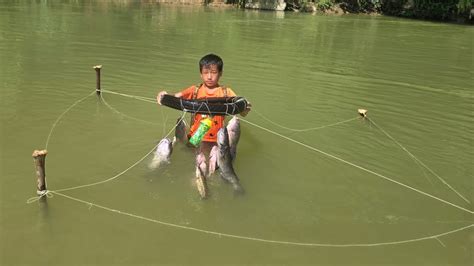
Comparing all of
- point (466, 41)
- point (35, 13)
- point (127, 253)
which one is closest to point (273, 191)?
point (127, 253)

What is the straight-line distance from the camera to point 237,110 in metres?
5.18

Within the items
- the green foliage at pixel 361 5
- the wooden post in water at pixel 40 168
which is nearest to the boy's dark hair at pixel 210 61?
the wooden post in water at pixel 40 168

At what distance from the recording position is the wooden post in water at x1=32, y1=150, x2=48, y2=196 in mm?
4082

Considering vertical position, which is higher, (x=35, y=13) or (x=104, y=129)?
(x=35, y=13)

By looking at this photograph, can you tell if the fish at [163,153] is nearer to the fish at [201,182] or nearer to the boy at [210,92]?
the boy at [210,92]

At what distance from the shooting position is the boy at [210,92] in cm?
538

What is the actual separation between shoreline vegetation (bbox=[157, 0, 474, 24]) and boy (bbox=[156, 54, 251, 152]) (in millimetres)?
28430

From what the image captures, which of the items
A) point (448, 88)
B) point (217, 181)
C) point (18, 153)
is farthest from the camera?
point (448, 88)

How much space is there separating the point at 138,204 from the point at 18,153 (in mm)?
1941

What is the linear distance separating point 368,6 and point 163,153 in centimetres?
3247

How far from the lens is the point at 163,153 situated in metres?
5.48

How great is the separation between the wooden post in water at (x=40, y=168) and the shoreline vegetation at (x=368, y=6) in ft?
98.6

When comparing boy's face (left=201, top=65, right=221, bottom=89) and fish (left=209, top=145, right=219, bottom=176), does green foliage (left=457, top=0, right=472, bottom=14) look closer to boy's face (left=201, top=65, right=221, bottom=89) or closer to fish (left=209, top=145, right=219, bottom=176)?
boy's face (left=201, top=65, right=221, bottom=89)

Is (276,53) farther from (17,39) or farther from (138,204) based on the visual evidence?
(138,204)
